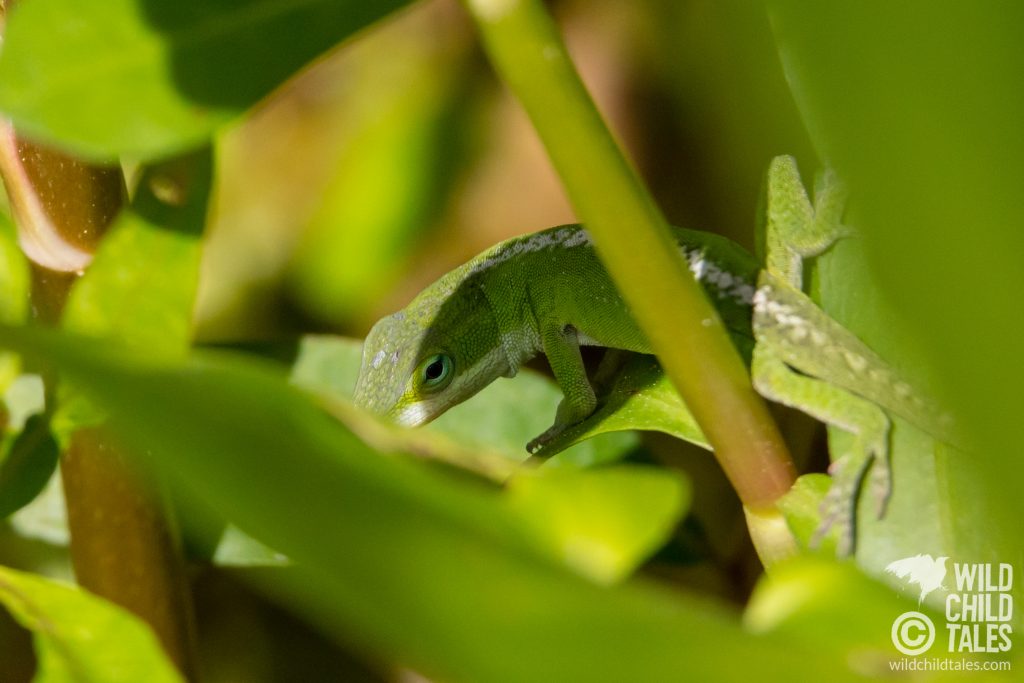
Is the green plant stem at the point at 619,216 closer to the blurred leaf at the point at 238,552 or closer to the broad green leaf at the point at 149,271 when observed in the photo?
the broad green leaf at the point at 149,271

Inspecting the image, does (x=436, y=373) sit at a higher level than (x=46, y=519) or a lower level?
higher

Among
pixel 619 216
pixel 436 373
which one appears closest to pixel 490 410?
pixel 436 373

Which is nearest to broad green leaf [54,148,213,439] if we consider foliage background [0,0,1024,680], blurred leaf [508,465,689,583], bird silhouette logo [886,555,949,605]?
foliage background [0,0,1024,680]

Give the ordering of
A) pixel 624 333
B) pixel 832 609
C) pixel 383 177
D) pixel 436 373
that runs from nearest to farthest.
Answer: pixel 832 609 → pixel 624 333 → pixel 436 373 → pixel 383 177

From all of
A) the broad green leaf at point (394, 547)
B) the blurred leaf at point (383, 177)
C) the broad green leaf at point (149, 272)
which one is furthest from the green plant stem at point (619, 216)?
the blurred leaf at point (383, 177)

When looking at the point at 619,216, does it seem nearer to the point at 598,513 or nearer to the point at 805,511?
the point at 598,513

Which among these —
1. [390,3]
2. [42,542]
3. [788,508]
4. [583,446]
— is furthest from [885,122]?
[42,542]
